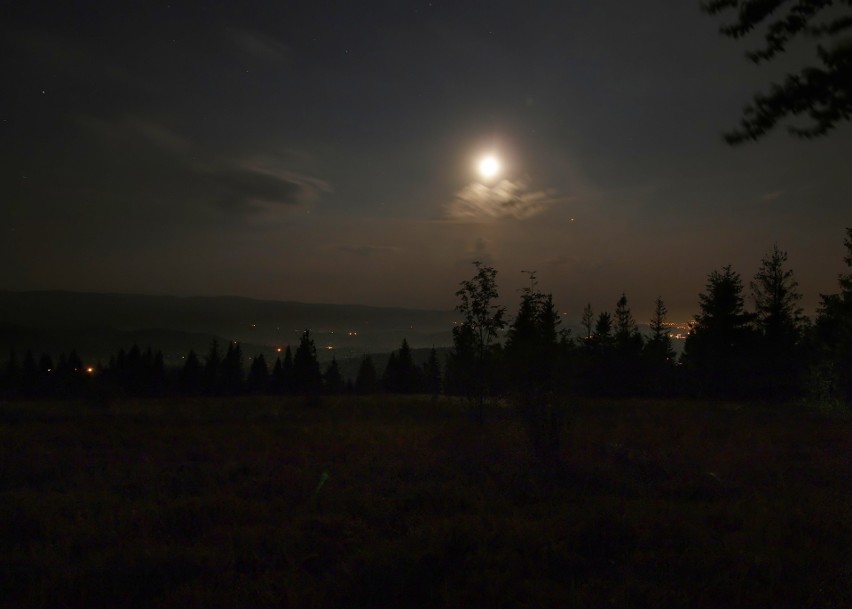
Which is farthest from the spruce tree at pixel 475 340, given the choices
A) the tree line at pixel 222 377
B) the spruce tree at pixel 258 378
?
the spruce tree at pixel 258 378

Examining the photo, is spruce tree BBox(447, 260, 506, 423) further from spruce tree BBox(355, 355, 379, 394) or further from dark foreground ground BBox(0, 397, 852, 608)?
spruce tree BBox(355, 355, 379, 394)

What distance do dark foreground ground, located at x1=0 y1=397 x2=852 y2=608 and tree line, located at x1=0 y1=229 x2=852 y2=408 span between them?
1755 millimetres

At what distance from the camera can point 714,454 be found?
12586 millimetres

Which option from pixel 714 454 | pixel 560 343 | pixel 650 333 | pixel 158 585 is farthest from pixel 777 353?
pixel 158 585

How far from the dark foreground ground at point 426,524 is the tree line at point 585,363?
5.76 ft

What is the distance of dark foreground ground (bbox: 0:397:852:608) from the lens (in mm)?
5316

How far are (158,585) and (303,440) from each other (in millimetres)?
9630

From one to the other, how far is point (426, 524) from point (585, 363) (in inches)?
247

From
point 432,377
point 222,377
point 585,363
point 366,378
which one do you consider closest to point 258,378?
point 222,377

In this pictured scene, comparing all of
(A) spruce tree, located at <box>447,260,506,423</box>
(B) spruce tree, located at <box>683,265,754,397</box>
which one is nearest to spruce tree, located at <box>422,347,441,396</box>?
(B) spruce tree, located at <box>683,265,754,397</box>

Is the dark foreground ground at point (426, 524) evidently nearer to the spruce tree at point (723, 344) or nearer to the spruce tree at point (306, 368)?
the spruce tree at point (723, 344)

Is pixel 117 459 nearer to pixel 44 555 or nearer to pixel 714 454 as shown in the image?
pixel 44 555

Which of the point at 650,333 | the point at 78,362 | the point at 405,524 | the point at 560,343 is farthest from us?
the point at 78,362

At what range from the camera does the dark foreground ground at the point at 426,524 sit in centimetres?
532
